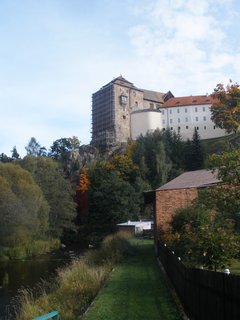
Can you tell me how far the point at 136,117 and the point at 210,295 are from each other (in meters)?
98.8

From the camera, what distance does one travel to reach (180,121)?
348 feet

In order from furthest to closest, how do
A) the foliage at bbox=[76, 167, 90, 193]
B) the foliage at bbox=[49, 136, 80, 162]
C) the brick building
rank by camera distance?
the foliage at bbox=[49, 136, 80, 162]
the foliage at bbox=[76, 167, 90, 193]
the brick building

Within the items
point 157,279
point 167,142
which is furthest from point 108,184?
point 157,279

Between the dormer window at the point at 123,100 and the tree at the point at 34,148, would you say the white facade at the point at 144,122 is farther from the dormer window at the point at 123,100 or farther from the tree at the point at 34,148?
the tree at the point at 34,148

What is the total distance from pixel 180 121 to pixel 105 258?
83.6m

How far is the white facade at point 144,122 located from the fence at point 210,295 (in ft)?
305

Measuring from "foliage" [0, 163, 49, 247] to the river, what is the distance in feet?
10.1

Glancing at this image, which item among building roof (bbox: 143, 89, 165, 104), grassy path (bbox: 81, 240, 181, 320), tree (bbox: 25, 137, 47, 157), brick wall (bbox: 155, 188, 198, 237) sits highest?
building roof (bbox: 143, 89, 165, 104)

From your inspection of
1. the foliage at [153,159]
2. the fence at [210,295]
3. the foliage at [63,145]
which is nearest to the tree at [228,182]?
the fence at [210,295]

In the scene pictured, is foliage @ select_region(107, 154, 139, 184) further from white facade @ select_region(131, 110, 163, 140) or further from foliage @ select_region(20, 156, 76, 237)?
white facade @ select_region(131, 110, 163, 140)

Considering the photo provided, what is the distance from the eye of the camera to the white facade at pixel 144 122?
103938 mm

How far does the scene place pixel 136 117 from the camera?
106 meters

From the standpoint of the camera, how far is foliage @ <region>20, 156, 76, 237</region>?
6178cm

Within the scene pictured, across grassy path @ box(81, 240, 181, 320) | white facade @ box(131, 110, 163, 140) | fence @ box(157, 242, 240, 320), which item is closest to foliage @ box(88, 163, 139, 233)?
white facade @ box(131, 110, 163, 140)
